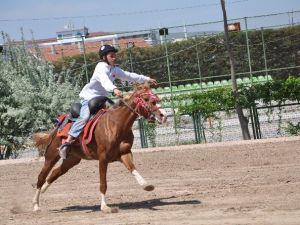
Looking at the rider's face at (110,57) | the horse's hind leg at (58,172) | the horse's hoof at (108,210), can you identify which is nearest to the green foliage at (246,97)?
the horse's hind leg at (58,172)

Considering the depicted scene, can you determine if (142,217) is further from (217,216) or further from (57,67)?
(57,67)

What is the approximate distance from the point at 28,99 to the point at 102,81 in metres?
12.7

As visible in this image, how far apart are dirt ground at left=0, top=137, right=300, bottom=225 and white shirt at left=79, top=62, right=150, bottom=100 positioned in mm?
1778

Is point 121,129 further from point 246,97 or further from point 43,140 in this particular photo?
point 246,97

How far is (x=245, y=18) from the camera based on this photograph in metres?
26.0

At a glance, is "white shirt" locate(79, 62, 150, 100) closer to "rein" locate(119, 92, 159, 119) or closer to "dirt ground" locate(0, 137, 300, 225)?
"rein" locate(119, 92, 159, 119)

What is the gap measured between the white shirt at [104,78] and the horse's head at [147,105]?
39cm

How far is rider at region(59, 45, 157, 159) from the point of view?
11.0 m

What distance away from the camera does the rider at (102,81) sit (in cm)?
1097

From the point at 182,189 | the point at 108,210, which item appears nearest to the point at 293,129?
the point at 182,189

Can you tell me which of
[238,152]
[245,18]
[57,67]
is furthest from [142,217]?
[57,67]

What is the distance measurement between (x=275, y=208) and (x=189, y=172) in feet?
18.8

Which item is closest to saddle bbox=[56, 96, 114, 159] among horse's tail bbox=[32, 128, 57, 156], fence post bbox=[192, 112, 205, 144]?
horse's tail bbox=[32, 128, 57, 156]

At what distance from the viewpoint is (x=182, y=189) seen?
500 inches
